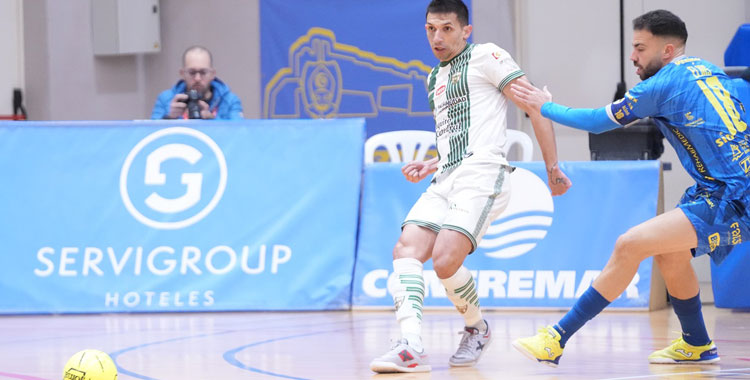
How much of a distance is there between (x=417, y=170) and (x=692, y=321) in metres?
1.49

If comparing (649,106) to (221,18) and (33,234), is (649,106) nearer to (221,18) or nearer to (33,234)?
(33,234)

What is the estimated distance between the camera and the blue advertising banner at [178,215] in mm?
7453

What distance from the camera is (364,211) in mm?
7629

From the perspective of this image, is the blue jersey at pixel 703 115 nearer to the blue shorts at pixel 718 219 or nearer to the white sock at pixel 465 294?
the blue shorts at pixel 718 219

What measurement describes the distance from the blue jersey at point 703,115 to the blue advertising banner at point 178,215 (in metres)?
3.28

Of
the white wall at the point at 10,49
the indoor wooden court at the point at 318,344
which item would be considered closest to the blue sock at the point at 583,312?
the indoor wooden court at the point at 318,344

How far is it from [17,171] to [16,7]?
13.8 ft

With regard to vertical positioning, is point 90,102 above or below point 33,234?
above

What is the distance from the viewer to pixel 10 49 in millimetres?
11258

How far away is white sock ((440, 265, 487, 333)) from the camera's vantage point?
16.2ft

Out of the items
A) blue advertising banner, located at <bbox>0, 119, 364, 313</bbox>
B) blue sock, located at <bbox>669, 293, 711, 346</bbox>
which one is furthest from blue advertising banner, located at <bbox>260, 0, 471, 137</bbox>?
blue sock, located at <bbox>669, 293, 711, 346</bbox>

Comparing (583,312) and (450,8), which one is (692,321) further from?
(450,8)

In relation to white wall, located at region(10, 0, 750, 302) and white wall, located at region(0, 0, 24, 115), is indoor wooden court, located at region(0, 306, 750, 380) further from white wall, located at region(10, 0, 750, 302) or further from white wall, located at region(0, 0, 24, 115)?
white wall, located at region(0, 0, 24, 115)

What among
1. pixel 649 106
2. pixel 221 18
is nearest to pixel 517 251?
pixel 649 106
